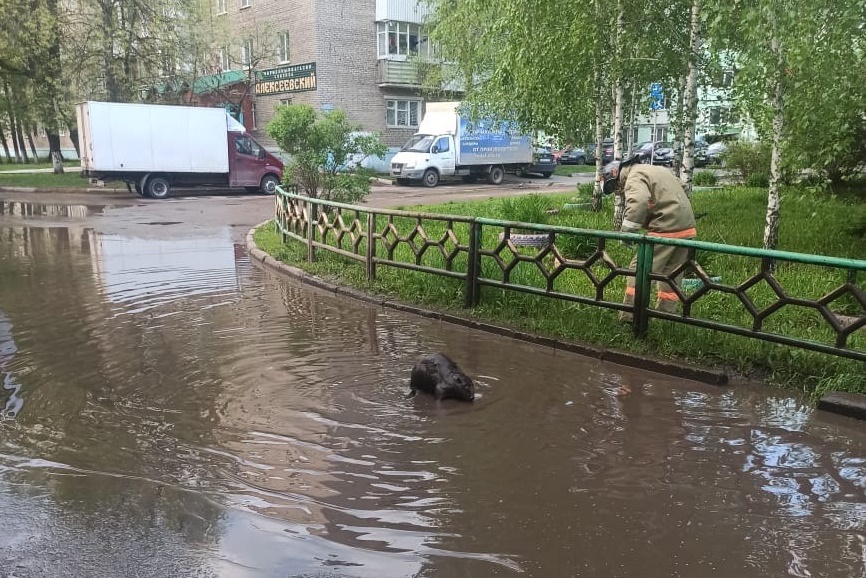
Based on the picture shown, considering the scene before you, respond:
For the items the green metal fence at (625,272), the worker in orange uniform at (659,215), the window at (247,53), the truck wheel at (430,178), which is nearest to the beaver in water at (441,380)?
the green metal fence at (625,272)

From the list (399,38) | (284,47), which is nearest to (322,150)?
(399,38)

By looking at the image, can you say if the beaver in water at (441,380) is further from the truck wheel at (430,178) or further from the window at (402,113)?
the window at (402,113)

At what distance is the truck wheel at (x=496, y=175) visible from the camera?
95.2ft

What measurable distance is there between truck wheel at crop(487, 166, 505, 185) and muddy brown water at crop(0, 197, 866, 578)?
22.6 meters

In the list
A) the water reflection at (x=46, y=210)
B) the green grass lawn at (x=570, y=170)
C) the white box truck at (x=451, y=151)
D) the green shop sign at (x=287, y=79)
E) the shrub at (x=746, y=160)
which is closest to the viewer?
the water reflection at (x=46, y=210)

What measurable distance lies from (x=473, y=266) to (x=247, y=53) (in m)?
30.1

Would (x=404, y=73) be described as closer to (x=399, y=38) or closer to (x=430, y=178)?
(x=399, y=38)

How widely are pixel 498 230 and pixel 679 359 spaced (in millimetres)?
5389

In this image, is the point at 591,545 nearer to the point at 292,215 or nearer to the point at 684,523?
the point at 684,523

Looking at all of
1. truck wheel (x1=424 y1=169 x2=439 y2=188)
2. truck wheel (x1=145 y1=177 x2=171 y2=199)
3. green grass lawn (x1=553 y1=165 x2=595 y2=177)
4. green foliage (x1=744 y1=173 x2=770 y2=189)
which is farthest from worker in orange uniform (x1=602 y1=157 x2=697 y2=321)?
green grass lawn (x1=553 y1=165 x2=595 y2=177)

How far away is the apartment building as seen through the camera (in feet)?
101

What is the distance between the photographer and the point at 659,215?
6668 millimetres

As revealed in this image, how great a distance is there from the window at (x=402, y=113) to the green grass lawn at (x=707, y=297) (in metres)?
22.6

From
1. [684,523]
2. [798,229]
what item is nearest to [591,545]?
[684,523]
